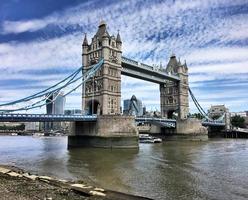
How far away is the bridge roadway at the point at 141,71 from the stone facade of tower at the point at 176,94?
229 inches

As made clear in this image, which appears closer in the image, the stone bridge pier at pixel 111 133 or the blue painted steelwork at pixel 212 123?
the stone bridge pier at pixel 111 133

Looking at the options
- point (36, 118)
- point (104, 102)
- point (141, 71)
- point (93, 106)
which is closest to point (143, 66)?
point (141, 71)

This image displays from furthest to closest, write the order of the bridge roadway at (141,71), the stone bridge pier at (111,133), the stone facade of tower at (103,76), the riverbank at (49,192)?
1. the bridge roadway at (141,71)
2. the stone facade of tower at (103,76)
3. the stone bridge pier at (111,133)
4. the riverbank at (49,192)

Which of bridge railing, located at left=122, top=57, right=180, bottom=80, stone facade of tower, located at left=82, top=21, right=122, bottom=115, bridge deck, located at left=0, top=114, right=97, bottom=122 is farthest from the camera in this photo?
bridge railing, located at left=122, top=57, right=180, bottom=80

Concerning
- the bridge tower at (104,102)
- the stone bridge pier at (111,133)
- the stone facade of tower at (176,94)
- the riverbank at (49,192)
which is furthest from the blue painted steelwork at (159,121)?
the riverbank at (49,192)

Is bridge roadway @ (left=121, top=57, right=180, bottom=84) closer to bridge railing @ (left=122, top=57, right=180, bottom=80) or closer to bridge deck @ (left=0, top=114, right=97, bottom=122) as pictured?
bridge railing @ (left=122, top=57, right=180, bottom=80)

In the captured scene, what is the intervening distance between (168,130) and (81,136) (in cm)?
3188

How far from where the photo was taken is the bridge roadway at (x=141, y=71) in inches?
2418

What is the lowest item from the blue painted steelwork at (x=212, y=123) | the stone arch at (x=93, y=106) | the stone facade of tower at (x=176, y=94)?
the blue painted steelwork at (x=212, y=123)

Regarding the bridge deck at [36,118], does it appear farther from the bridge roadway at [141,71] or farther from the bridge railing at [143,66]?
the bridge railing at [143,66]

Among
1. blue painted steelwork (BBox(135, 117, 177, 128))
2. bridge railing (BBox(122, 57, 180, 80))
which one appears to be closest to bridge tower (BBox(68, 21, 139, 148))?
bridge railing (BBox(122, 57, 180, 80))

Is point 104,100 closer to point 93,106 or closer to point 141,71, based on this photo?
point 93,106

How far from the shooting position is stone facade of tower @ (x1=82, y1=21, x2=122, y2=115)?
53.8 m

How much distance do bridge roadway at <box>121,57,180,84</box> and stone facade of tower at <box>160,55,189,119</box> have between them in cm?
583
